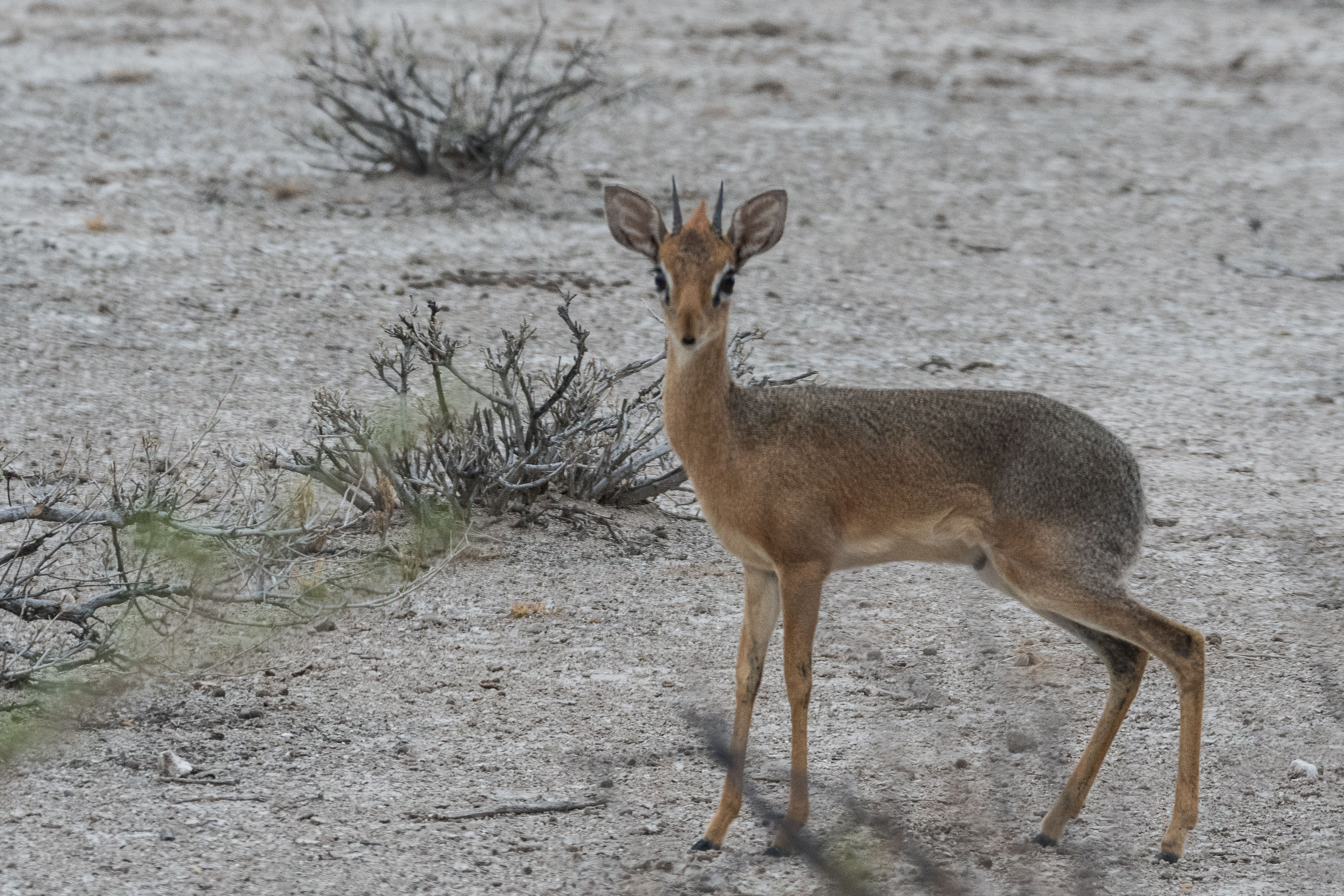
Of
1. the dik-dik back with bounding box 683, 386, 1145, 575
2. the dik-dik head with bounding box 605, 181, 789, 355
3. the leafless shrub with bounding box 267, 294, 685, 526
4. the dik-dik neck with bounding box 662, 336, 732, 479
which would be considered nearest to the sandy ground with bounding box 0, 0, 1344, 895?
the leafless shrub with bounding box 267, 294, 685, 526

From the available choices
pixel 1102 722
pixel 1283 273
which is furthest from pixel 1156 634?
pixel 1283 273

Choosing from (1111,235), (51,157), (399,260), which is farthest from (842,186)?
(51,157)

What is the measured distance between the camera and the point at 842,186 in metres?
11.8

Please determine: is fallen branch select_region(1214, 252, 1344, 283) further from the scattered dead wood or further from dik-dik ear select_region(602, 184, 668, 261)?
dik-dik ear select_region(602, 184, 668, 261)

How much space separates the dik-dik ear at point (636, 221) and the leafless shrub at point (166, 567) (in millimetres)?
1277

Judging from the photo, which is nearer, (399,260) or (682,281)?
(682,281)

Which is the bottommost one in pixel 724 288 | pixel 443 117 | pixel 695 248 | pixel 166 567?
pixel 166 567

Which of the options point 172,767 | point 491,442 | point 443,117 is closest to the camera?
point 172,767

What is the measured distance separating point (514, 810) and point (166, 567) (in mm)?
1565

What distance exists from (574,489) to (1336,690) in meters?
2.99

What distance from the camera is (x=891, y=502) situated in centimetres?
445

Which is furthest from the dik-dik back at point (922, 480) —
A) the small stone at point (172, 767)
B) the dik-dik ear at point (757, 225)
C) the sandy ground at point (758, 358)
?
the small stone at point (172, 767)

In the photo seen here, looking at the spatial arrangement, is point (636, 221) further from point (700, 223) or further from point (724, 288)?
point (724, 288)

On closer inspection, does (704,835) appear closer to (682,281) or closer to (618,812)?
(618,812)
